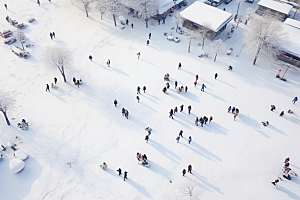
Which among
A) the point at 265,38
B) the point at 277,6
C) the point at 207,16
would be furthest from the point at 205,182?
the point at 277,6

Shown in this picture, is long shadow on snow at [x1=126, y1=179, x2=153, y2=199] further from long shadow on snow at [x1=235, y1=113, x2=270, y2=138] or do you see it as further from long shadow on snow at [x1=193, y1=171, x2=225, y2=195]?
long shadow on snow at [x1=235, y1=113, x2=270, y2=138]

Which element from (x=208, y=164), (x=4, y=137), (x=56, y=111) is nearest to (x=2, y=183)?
(x=4, y=137)

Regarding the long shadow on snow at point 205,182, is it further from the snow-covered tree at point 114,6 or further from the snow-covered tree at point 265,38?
the snow-covered tree at point 114,6

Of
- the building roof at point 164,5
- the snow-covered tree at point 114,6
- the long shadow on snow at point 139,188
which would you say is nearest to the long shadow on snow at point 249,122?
the long shadow on snow at point 139,188

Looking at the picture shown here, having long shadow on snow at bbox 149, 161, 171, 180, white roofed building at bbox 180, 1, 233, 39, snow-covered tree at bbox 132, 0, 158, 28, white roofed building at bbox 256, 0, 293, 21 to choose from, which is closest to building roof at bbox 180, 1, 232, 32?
white roofed building at bbox 180, 1, 233, 39

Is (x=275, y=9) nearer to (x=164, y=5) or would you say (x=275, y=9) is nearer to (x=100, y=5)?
(x=164, y=5)

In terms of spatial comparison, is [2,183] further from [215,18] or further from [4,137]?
[215,18]
